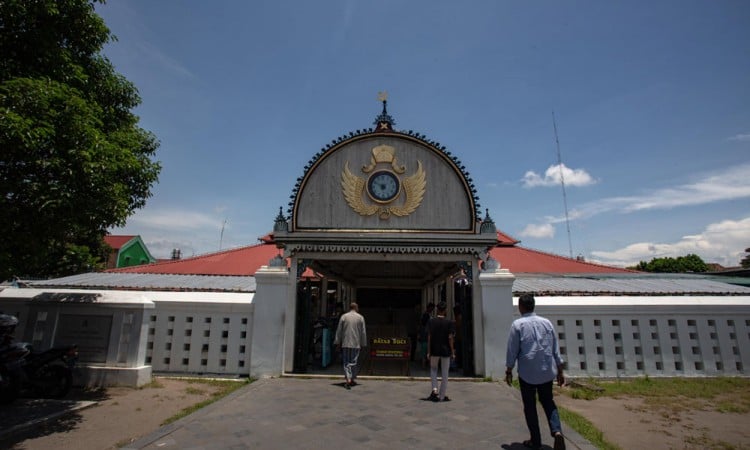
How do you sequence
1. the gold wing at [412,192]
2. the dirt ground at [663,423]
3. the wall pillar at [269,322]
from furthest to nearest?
the gold wing at [412,192], the wall pillar at [269,322], the dirt ground at [663,423]

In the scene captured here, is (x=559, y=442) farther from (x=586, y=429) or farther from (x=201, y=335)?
(x=201, y=335)

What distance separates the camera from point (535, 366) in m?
4.57

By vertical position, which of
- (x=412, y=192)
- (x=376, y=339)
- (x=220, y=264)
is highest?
(x=412, y=192)

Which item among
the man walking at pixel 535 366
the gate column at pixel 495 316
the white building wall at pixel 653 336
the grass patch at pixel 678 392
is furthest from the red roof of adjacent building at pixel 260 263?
the man walking at pixel 535 366

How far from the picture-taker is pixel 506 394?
727cm

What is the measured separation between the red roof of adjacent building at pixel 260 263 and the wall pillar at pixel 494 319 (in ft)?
20.6

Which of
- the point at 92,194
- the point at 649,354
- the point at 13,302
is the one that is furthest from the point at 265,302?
the point at 649,354

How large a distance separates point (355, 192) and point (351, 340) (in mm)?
3585

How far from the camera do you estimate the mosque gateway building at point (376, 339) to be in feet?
25.7

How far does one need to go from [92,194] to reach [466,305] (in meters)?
7.78

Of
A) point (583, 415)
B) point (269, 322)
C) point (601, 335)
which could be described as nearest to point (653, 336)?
point (601, 335)

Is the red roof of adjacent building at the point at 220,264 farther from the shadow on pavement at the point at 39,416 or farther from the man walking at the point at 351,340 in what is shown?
the shadow on pavement at the point at 39,416

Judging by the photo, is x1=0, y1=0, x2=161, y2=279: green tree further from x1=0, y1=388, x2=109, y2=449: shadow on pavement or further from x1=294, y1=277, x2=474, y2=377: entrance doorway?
x1=294, y1=277, x2=474, y2=377: entrance doorway

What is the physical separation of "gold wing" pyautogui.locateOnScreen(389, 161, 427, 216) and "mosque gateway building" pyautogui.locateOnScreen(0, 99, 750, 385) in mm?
26
